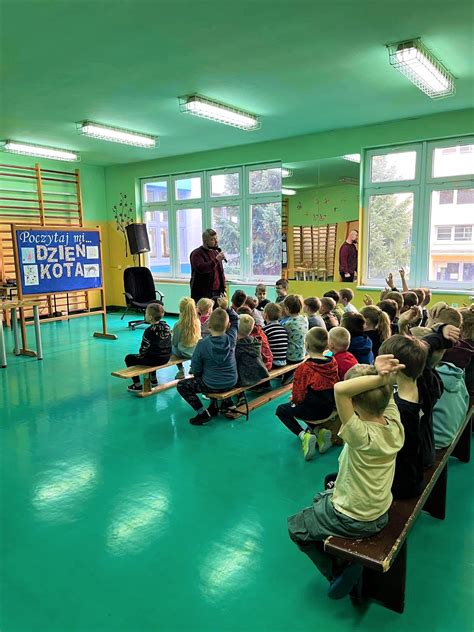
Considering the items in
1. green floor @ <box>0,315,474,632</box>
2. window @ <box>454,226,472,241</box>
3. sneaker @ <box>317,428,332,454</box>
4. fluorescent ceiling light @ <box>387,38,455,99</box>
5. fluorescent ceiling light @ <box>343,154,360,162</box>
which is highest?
fluorescent ceiling light @ <box>387,38,455,99</box>

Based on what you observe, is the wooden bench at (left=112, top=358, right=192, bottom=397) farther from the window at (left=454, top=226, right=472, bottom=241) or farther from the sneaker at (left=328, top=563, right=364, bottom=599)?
the window at (left=454, top=226, right=472, bottom=241)

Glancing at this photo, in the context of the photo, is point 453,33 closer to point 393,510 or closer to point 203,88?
point 203,88

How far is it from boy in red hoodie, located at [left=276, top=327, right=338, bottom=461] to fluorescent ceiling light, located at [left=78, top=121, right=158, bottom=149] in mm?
5214

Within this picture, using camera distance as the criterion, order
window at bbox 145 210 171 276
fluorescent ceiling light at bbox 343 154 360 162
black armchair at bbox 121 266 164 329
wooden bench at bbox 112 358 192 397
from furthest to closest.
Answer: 1. window at bbox 145 210 171 276
2. black armchair at bbox 121 266 164 329
3. fluorescent ceiling light at bbox 343 154 360 162
4. wooden bench at bbox 112 358 192 397

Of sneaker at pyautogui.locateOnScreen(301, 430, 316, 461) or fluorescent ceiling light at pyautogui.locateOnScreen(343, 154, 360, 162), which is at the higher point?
fluorescent ceiling light at pyautogui.locateOnScreen(343, 154, 360, 162)

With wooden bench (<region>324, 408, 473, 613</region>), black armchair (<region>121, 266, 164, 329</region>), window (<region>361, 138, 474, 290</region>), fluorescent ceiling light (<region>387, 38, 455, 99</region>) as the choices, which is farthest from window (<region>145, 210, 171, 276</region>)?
wooden bench (<region>324, 408, 473, 613</region>)

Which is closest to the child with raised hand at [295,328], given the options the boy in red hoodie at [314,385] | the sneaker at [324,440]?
the boy in red hoodie at [314,385]

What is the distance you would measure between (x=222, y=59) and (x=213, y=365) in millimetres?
2826

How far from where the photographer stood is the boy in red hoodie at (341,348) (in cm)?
336

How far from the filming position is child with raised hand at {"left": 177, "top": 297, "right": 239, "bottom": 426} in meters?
3.78

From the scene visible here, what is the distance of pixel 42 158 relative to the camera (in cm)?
916

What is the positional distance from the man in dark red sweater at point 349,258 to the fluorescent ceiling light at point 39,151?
541 cm

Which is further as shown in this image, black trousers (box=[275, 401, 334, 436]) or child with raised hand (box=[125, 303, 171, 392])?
child with raised hand (box=[125, 303, 171, 392])

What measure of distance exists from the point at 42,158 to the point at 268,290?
5246mm
